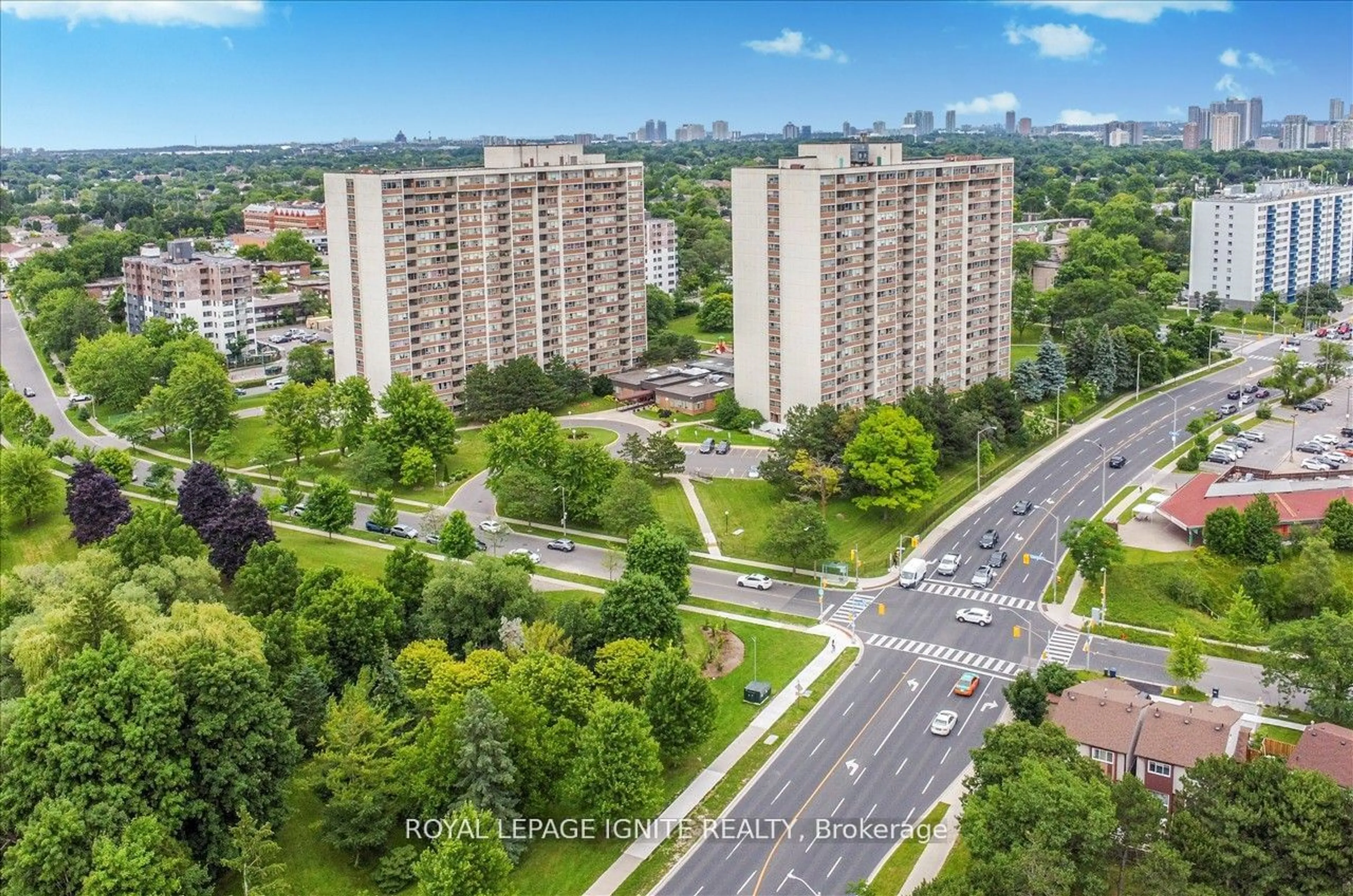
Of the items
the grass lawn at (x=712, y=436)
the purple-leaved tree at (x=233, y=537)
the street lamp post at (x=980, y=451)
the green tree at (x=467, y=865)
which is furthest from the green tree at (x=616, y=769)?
the grass lawn at (x=712, y=436)

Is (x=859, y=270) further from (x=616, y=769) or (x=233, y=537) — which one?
(x=616, y=769)

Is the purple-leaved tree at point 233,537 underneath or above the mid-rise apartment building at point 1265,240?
underneath

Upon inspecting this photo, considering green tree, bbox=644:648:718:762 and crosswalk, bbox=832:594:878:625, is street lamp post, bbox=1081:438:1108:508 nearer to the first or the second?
crosswalk, bbox=832:594:878:625

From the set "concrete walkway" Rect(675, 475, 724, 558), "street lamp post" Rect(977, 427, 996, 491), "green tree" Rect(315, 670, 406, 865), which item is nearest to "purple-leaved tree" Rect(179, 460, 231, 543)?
"green tree" Rect(315, 670, 406, 865)

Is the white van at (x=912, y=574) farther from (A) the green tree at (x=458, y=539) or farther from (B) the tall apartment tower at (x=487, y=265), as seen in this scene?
(B) the tall apartment tower at (x=487, y=265)

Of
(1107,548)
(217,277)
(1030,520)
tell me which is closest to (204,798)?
(1107,548)
